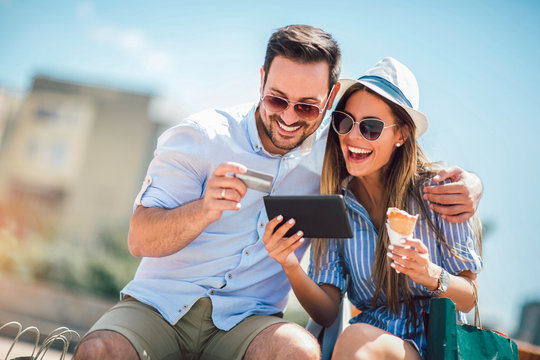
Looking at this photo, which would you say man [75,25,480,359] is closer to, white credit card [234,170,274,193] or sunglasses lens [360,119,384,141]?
white credit card [234,170,274,193]

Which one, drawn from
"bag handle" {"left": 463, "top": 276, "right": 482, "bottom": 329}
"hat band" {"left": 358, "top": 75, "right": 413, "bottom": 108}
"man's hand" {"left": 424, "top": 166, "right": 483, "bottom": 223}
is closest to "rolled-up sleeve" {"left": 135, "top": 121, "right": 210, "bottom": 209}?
"hat band" {"left": 358, "top": 75, "right": 413, "bottom": 108}

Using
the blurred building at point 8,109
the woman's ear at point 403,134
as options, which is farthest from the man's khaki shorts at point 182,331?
the blurred building at point 8,109

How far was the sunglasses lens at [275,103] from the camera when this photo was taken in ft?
9.76

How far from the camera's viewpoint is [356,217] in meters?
3.10

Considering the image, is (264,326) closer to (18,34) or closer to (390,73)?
(390,73)

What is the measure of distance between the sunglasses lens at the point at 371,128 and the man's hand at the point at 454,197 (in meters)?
0.46

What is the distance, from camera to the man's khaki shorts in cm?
248

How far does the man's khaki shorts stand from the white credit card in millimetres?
846

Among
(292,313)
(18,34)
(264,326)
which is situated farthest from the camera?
(18,34)

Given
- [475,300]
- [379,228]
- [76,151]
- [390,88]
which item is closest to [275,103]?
[390,88]

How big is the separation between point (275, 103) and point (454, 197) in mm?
1249

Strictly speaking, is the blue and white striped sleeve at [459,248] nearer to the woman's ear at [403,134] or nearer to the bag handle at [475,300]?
the bag handle at [475,300]

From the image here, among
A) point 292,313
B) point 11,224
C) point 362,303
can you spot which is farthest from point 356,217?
point 11,224

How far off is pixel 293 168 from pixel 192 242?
83cm
